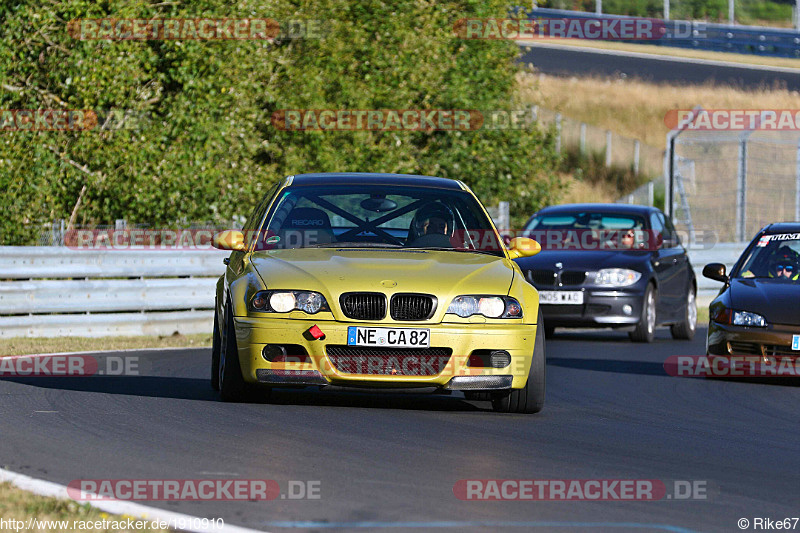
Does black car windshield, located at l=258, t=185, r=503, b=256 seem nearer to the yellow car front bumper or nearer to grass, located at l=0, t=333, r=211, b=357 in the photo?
the yellow car front bumper

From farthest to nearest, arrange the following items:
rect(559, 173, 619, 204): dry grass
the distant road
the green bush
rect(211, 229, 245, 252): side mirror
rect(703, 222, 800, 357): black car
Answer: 1. the distant road
2. rect(559, 173, 619, 204): dry grass
3. the green bush
4. rect(703, 222, 800, 357): black car
5. rect(211, 229, 245, 252): side mirror

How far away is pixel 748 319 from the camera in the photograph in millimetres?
12711

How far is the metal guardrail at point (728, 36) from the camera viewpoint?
49500mm

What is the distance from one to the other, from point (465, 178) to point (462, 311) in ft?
72.9

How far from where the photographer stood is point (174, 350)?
15375mm

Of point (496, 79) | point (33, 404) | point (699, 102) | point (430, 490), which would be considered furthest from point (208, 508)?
Result: point (699, 102)

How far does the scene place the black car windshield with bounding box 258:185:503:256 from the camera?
9789 mm

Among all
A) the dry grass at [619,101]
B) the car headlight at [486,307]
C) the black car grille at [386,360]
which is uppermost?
the dry grass at [619,101]

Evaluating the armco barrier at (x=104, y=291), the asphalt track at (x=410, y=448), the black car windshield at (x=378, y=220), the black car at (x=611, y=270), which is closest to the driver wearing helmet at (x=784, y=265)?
the asphalt track at (x=410, y=448)

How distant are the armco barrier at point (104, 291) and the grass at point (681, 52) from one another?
3682cm

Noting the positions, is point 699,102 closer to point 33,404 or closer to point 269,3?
point 269,3

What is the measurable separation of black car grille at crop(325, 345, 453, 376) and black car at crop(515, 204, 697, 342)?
28.6 feet

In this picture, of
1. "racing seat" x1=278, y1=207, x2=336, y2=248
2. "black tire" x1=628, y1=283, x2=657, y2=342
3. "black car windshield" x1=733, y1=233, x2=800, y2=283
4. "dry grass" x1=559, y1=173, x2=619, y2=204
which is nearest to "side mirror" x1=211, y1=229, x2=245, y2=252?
"racing seat" x1=278, y1=207, x2=336, y2=248

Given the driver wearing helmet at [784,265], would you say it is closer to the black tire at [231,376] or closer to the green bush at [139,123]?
the black tire at [231,376]
